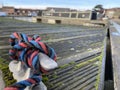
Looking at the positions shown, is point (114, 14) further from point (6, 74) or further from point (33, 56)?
point (33, 56)

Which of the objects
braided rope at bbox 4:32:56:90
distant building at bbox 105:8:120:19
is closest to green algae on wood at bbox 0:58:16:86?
braided rope at bbox 4:32:56:90

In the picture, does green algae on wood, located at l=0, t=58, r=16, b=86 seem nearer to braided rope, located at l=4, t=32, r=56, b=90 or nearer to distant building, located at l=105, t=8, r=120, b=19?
braided rope, located at l=4, t=32, r=56, b=90

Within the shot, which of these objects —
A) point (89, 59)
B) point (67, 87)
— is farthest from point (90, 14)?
point (67, 87)

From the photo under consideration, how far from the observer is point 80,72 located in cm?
167

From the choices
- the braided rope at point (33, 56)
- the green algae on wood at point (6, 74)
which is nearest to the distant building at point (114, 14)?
the green algae on wood at point (6, 74)

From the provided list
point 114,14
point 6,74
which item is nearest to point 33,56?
point 6,74

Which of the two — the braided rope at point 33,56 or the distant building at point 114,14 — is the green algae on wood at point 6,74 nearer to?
the braided rope at point 33,56

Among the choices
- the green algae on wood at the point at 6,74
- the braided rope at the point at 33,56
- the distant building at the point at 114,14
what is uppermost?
the distant building at the point at 114,14

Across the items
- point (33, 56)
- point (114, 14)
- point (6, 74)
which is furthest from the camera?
point (114, 14)

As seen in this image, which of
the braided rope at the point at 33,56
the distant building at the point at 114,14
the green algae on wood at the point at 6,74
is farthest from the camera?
the distant building at the point at 114,14

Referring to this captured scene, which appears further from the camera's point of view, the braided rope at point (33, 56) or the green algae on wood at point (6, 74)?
the green algae on wood at point (6, 74)

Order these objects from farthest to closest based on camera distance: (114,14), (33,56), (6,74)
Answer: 1. (114,14)
2. (6,74)
3. (33,56)

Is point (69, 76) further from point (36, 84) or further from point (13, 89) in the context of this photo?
point (13, 89)

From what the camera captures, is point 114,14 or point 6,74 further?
point 114,14
